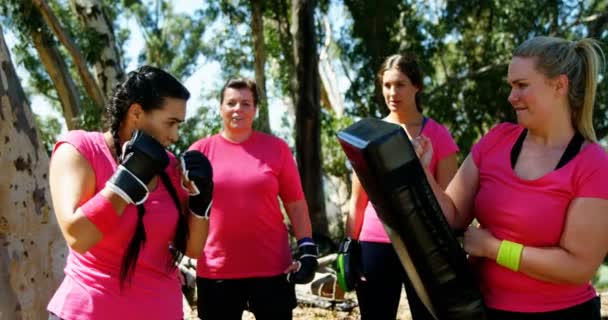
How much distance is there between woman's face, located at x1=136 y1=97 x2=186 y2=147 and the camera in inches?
104

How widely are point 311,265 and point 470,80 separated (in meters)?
14.5

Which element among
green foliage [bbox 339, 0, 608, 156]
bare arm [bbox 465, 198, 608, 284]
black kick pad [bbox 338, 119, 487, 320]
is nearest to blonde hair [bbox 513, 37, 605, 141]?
bare arm [bbox 465, 198, 608, 284]

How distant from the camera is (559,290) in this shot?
2361 millimetres

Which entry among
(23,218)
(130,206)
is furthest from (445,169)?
(23,218)

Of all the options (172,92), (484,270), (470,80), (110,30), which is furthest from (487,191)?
(470,80)

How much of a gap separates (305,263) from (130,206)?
154 cm

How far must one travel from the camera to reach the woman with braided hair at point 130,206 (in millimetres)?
2365

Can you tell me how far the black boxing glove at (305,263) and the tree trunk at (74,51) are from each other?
7.90 m

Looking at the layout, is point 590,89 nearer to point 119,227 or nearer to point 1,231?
point 119,227

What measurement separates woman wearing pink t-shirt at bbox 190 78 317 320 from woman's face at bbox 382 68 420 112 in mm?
661

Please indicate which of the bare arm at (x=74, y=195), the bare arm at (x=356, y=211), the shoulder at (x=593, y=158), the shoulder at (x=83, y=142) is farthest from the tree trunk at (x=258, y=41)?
the shoulder at (x=593, y=158)

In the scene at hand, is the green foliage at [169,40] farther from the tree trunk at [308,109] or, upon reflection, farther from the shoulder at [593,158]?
the shoulder at [593,158]

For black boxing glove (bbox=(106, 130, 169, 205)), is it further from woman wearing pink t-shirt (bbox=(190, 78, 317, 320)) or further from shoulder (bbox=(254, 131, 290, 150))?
shoulder (bbox=(254, 131, 290, 150))

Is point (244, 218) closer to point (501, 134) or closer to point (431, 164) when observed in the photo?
point (431, 164)
